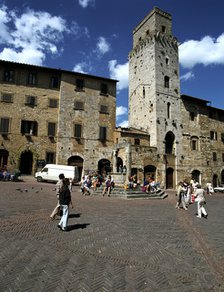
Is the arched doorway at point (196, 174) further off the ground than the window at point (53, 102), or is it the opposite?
the window at point (53, 102)

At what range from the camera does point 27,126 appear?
25.7 m

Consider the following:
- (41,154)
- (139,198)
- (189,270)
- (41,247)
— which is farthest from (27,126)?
(189,270)

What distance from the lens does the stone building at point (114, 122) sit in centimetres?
2559

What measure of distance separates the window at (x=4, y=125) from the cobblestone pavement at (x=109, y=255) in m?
17.6

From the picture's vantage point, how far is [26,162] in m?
25.6

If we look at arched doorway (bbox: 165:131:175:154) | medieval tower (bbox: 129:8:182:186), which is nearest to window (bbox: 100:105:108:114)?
medieval tower (bbox: 129:8:182:186)

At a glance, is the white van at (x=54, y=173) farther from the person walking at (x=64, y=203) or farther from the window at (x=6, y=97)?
the person walking at (x=64, y=203)

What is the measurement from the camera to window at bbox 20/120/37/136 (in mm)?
25453

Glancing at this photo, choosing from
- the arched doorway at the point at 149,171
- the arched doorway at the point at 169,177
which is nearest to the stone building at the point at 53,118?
the arched doorway at the point at 149,171

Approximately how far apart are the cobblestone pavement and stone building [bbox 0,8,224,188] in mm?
14414

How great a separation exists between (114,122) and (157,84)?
8.05m

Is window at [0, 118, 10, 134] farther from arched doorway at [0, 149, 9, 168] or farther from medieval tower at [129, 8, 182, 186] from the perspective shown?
medieval tower at [129, 8, 182, 186]

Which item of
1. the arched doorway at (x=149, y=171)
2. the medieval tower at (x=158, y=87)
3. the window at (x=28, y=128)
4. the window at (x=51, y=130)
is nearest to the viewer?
the window at (x=28, y=128)

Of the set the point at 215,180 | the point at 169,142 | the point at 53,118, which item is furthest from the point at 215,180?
the point at 53,118
